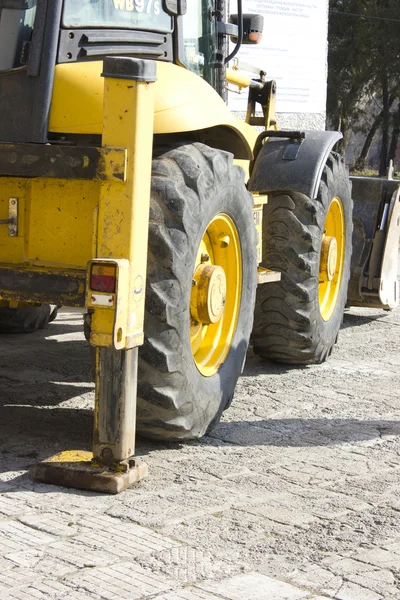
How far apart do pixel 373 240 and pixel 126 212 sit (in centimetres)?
438

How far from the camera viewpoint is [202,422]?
519 centimetres

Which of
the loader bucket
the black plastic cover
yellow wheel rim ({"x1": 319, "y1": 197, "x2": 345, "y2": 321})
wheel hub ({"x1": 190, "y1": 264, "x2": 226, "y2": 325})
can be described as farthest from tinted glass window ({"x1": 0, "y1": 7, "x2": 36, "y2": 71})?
the loader bucket

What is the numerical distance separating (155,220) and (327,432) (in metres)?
1.56

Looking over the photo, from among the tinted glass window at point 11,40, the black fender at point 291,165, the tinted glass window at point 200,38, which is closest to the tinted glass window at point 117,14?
the tinted glass window at point 11,40

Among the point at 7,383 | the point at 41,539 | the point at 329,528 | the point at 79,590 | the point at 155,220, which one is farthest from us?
the point at 7,383

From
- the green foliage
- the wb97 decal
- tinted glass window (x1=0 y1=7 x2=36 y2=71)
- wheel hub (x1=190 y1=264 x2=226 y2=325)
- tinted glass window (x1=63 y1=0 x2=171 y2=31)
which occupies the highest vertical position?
the green foliage

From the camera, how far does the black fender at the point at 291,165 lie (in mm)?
6733

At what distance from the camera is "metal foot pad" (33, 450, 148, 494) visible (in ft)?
14.7

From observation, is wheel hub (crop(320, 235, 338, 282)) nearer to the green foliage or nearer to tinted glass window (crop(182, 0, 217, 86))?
tinted glass window (crop(182, 0, 217, 86))

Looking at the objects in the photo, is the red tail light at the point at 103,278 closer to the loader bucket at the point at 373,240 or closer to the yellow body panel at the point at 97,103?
the yellow body panel at the point at 97,103

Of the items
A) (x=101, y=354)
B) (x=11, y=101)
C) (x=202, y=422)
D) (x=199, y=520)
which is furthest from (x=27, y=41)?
(x=199, y=520)

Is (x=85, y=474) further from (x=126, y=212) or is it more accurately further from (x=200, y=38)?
(x=200, y=38)

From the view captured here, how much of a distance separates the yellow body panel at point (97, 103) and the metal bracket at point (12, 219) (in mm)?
359

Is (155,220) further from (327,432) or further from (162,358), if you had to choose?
(327,432)
